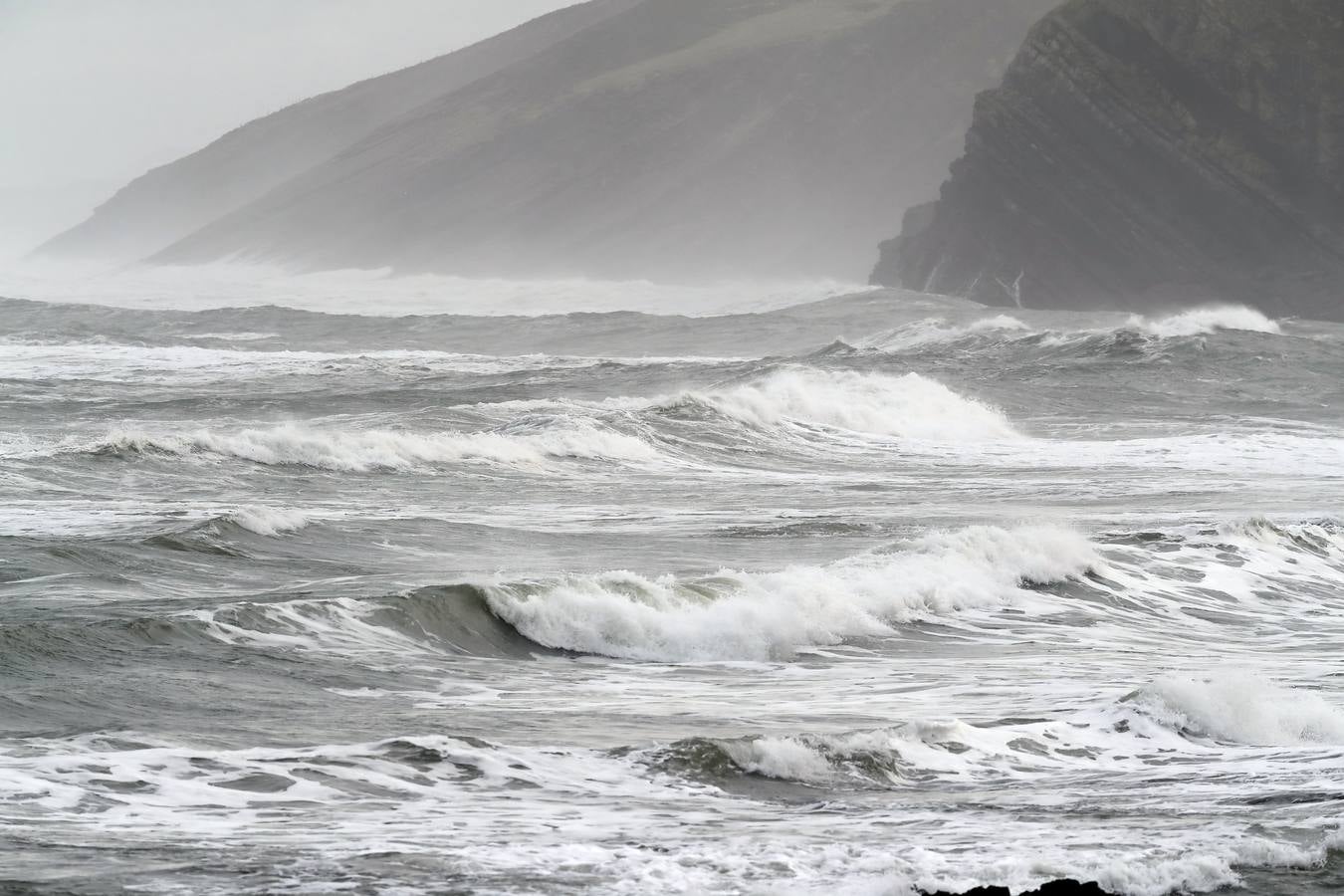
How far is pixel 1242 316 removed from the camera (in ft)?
161

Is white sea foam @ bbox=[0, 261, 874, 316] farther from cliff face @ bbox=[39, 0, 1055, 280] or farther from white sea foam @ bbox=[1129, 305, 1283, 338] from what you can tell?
white sea foam @ bbox=[1129, 305, 1283, 338]

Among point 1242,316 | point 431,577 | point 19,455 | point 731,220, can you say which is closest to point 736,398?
point 19,455

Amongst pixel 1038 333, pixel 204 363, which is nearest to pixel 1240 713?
pixel 204 363

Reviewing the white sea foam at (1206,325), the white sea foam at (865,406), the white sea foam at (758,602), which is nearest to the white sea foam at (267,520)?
the white sea foam at (758,602)

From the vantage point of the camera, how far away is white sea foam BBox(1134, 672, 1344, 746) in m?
7.58

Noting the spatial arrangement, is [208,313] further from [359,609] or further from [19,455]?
[359,609]

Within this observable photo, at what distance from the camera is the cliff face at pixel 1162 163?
58.3 meters

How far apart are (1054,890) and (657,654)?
191 inches

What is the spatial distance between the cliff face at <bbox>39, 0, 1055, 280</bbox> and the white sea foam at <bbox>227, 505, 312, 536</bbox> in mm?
90213

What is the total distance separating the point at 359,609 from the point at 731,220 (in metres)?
105

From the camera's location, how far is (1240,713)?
25.1ft

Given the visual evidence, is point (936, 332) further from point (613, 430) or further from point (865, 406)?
point (613, 430)

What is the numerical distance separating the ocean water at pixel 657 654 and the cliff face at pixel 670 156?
273ft

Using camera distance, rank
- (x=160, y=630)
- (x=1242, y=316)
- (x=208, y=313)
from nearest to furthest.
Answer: (x=160, y=630), (x=1242, y=316), (x=208, y=313)
